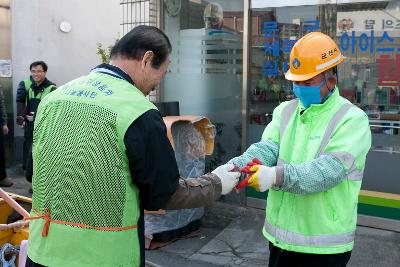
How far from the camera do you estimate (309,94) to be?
2635 mm

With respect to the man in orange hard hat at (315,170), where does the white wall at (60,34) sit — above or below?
above

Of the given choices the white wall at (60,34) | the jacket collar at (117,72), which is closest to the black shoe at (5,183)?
the white wall at (60,34)

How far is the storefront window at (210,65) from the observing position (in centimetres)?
621


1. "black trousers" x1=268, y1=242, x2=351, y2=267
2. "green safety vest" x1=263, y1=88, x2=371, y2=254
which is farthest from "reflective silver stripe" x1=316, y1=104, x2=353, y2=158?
"black trousers" x1=268, y1=242, x2=351, y2=267

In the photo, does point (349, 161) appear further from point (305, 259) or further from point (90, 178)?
point (90, 178)

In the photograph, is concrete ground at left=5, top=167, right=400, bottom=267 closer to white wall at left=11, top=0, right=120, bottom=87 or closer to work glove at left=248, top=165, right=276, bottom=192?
work glove at left=248, top=165, right=276, bottom=192

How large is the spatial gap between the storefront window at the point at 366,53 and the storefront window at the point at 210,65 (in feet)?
1.82

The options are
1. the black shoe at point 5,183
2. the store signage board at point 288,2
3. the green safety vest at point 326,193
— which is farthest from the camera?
the black shoe at point 5,183

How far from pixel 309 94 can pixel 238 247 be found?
281 cm

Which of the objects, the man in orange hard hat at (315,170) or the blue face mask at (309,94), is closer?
the man in orange hard hat at (315,170)

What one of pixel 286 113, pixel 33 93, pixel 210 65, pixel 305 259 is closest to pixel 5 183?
pixel 33 93

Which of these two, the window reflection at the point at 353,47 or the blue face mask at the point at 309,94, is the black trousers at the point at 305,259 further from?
the window reflection at the point at 353,47

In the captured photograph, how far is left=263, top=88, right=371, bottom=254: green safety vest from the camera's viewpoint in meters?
2.47

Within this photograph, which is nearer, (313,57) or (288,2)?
(313,57)
